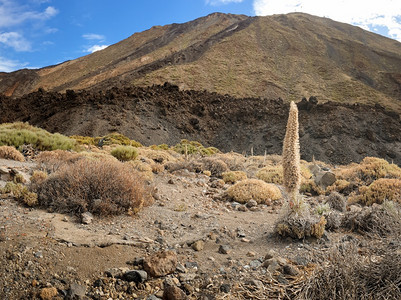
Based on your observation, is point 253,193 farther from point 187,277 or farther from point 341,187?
point 187,277

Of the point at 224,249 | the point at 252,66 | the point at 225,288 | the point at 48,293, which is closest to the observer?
the point at 48,293

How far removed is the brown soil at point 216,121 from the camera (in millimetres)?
28984

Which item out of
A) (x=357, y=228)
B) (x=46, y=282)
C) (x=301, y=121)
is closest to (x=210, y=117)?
(x=301, y=121)

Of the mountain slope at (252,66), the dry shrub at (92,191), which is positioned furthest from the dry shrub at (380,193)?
the mountain slope at (252,66)

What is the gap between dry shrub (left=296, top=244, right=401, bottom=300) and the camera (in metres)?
2.68

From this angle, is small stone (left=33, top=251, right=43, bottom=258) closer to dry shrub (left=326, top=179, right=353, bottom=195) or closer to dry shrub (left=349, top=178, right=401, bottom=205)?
dry shrub (left=349, top=178, right=401, bottom=205)

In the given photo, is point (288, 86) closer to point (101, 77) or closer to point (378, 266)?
point (101, 77)

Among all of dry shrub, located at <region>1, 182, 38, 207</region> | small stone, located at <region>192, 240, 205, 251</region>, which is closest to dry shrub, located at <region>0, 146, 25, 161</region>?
dry shrub, located at <region>1, 182, 38, 207</region>

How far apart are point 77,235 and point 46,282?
1.09 meters

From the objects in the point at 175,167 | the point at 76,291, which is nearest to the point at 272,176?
the point at 175,167

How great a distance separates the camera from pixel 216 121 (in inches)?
1447

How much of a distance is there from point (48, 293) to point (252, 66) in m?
59.6

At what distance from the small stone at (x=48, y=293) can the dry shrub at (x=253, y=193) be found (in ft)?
19.2

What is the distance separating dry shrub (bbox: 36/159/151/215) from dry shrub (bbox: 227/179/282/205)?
3279 mm
